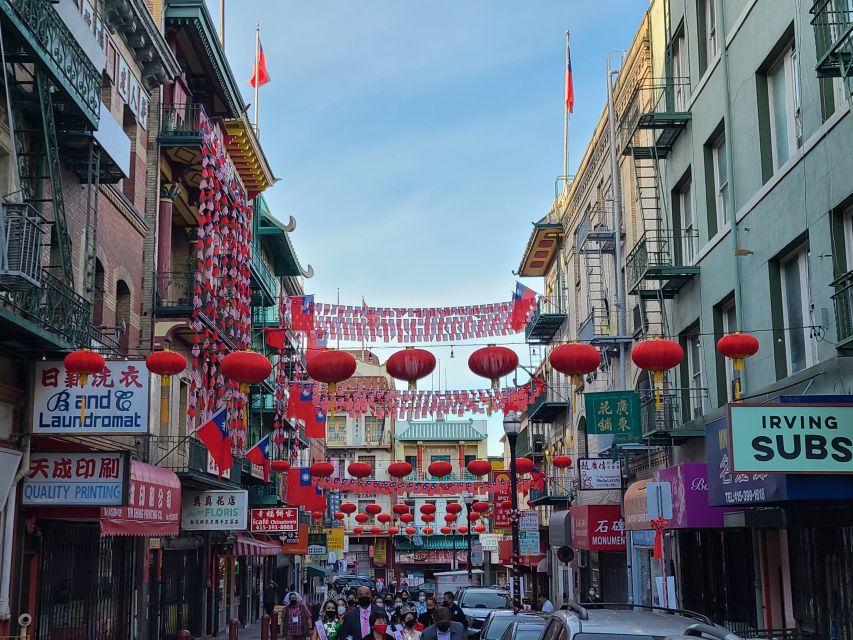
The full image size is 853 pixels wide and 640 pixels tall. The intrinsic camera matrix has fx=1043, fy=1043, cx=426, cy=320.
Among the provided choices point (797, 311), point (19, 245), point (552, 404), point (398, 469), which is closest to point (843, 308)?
point (797, 311)

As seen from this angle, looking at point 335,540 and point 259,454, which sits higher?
point 259,454

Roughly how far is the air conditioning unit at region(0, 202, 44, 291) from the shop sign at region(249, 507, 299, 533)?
24355 mm

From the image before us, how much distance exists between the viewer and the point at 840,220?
48.1ft

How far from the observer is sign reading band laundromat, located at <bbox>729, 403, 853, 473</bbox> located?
12.4 metres

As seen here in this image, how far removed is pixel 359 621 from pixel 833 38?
1090 cm

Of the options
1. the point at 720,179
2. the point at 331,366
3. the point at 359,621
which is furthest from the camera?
the point at 720,179

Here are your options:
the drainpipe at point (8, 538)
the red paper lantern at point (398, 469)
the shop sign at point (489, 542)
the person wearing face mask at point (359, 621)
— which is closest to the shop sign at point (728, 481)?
the person wearing face mask at point (359, 621)

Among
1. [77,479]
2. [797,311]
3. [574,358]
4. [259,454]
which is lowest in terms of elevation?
[77,479]

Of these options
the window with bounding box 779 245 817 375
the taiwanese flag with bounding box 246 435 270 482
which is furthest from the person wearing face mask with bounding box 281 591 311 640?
the window with bounding box 779 245 817 375

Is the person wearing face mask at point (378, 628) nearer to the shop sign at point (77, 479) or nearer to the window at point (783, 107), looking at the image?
the shop sign at point (77, 479)

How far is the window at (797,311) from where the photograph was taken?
16109 millimetres

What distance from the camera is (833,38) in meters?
13.8

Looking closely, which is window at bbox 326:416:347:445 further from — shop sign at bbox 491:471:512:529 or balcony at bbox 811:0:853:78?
balcony at bbox 811:0:853:78

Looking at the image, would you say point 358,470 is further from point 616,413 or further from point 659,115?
point 659,115
